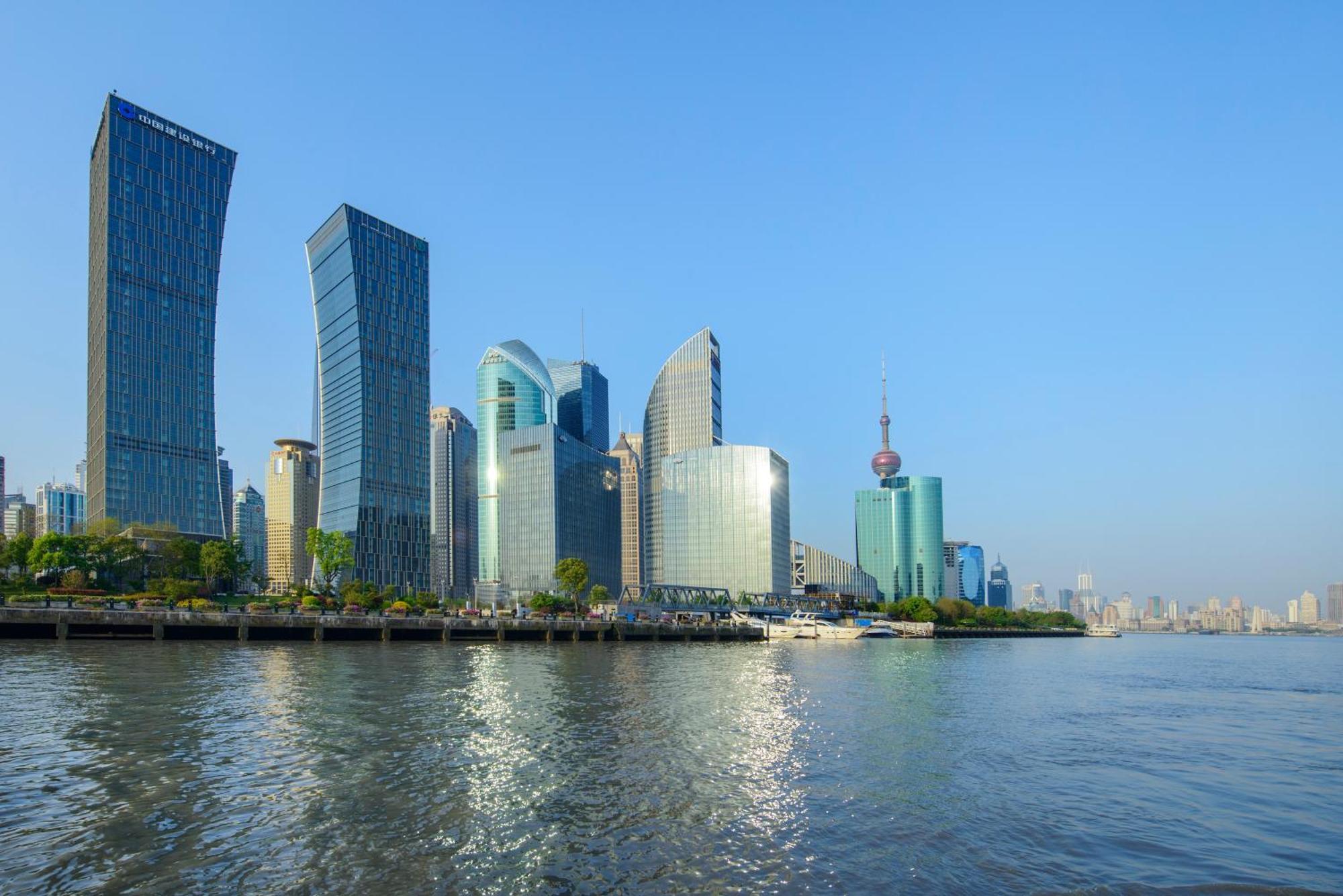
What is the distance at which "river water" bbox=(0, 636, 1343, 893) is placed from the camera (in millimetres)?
22641

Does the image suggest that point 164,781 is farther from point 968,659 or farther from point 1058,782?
point 968,659

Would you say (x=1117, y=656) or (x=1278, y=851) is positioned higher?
(x=1278, y=851)

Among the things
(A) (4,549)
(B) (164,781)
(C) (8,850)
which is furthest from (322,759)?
(A) (4,549)

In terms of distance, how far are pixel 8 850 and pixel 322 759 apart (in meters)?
12.1

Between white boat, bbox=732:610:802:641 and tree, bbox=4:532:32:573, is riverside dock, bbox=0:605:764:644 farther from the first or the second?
tree, bbox=4:532:32:573

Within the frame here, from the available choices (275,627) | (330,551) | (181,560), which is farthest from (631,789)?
(181,560)

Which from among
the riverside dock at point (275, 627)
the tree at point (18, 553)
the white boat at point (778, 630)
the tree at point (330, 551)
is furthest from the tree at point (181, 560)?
the white boat at point (778, 630)

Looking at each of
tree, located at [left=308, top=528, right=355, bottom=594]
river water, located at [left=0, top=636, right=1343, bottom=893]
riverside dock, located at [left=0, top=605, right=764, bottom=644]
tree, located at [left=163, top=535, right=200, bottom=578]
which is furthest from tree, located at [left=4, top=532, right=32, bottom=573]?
river water, located at [left=0, top=636, right=1343, bottom=893]

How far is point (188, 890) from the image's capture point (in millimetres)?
20203

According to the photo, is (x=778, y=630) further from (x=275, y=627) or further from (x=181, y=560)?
(x=181, y=560)

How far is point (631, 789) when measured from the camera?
31281 mm

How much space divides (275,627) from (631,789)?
9002 centimetres

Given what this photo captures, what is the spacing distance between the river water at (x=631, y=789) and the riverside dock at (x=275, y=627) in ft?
113

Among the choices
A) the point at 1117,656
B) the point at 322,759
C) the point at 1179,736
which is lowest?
the point at 1117,656
